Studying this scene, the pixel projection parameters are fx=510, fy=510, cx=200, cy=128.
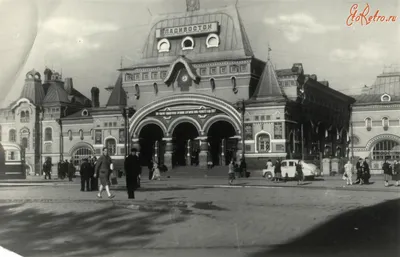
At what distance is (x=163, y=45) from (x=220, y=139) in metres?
7.42

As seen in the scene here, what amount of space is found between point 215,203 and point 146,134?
21412 millimetres

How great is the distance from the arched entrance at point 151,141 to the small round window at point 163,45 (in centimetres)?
527

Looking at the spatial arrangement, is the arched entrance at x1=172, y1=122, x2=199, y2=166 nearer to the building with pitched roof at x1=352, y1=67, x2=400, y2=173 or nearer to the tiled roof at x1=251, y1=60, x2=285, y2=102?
the tiled roof at x1=251, y1=60, x2=285, y2=102

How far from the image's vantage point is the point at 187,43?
107 ft

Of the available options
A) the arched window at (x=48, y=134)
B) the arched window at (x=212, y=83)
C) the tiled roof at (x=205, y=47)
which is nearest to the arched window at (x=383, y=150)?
the tiled roof at (x=205, y=47)

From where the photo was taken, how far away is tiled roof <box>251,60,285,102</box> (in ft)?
106

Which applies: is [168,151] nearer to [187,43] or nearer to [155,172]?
[187,43]

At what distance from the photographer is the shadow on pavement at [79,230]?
9.50 meters

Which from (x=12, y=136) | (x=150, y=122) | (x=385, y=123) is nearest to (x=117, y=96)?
(x=150, y=122)

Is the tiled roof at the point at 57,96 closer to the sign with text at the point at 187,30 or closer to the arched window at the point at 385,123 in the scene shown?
the sign with text at the point at 187,30

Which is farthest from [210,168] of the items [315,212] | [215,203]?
[315,212]

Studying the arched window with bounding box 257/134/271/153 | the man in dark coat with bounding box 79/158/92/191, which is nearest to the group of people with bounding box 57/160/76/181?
the man in dark coat with bounding box 79/158/92/191

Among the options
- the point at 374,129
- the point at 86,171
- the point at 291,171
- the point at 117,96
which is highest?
the point at 117,96

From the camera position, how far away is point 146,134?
34.8 meters
